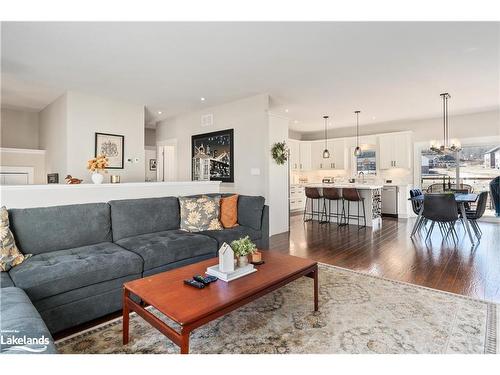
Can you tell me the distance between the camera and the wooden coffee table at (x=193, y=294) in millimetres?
1550

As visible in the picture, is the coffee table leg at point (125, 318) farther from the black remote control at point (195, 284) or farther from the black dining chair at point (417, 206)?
the black dining chair at point (417, 206)

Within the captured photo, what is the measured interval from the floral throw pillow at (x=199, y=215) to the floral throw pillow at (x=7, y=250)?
1.64m

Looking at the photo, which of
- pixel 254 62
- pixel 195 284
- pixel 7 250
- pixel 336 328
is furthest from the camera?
pixel 254 62

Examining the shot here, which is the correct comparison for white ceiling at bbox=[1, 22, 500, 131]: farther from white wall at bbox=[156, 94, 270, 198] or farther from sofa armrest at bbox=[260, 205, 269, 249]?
sofa armrest at bbox=[260, 205, 269, 249]

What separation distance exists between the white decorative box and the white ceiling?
2.33m

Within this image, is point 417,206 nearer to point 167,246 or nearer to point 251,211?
point 251,211

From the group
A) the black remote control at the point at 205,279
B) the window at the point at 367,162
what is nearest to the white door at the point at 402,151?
the window at the point at 367,162

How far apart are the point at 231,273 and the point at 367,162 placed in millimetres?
7983

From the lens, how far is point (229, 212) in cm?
387

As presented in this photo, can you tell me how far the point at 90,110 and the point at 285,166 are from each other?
154 inches

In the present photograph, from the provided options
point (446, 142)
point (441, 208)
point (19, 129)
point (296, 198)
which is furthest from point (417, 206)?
point (19, 129)

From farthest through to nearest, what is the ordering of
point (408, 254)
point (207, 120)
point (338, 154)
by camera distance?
1. point (338, 154)
2. point (207, 120)
3. point (408, 254)

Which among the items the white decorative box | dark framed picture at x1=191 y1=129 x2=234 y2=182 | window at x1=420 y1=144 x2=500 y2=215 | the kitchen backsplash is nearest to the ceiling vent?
dark framed picture at x1=191 y1=129 x2=234 y2=182

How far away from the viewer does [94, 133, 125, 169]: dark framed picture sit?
548 centimetres
